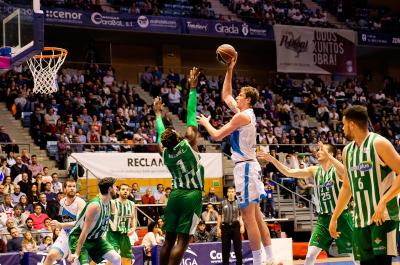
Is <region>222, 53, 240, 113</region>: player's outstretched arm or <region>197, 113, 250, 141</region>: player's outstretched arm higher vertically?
<region>222, 53, 240, 113</region>: player's outstretched arm

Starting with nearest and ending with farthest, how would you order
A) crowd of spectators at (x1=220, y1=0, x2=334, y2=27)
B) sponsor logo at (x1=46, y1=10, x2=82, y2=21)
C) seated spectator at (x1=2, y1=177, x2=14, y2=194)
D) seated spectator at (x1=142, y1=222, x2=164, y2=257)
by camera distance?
seated spectator at (x1=142, y1=222, x2=164, y2=257) < seated spectator at (x1=2, y1=177, x2=14, y2=194) < sponsor logo at (x1=46, y1=10, x2=82, y2=21) < crowd of spectators at (x1=220, y1=0, x2=334, y2=27)

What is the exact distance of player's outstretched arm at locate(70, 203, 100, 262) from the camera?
9305mm

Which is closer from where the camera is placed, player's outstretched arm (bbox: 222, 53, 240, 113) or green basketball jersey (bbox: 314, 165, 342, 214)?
player's outstretched arm (bbox: 222, 53, 240, 113)

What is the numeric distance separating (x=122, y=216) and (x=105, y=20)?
569 inches

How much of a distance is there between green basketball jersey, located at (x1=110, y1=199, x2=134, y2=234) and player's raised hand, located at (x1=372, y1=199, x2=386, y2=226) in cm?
722

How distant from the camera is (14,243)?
49.1ft

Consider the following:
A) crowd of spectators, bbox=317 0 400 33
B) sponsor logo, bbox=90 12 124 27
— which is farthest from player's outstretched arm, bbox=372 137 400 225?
crowd of spectators, bbox=317 0 400 33

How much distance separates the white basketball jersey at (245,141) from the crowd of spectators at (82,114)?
1133 cm

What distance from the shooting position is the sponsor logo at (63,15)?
24.3 meters

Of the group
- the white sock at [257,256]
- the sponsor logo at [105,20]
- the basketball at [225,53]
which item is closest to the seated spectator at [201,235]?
the white sock at [257,256]

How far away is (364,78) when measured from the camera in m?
33.5

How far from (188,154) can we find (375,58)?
95.0 feet

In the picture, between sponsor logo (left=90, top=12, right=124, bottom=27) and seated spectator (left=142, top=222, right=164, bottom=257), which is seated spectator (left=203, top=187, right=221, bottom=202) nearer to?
seated spectator (left=142, top=222, right=164, bottom=257)

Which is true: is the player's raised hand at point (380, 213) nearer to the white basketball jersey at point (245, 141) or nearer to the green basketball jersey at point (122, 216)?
the white basketball jersey at point (245, 141)
